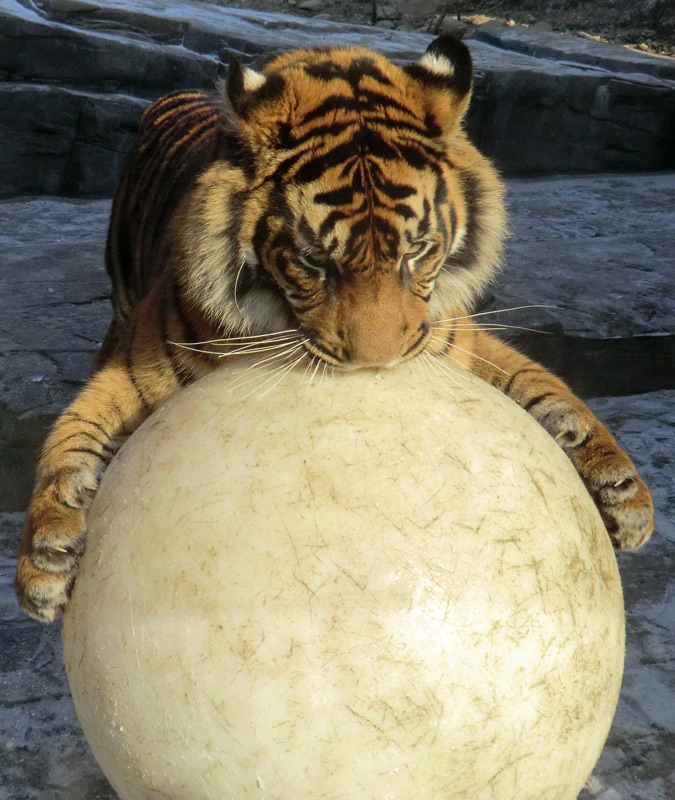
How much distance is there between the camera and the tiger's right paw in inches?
73.1

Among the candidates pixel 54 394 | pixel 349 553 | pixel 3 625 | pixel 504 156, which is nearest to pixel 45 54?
pixel 504 156

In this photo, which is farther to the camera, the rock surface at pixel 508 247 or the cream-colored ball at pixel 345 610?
the rock surface at pixel 508 247

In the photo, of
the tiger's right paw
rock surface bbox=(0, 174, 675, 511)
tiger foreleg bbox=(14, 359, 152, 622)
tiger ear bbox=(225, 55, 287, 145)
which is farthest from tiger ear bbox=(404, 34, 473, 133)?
rock surface bbox=(0, 174, 675, 511)

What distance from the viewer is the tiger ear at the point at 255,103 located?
1.88 meters

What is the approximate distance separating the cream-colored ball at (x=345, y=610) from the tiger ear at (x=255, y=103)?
516 millimetres

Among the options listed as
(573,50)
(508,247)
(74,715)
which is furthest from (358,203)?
(573,50)

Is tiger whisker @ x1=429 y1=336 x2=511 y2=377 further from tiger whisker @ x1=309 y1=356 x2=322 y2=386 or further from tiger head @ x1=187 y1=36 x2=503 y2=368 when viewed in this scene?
tiger whisker @ x1=309 y1=356 x2=322 y2=386

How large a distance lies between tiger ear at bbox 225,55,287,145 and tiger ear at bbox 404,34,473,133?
30 centimetres

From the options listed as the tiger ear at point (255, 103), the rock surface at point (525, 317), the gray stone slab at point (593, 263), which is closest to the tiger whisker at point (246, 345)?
the tiger ear at point (255, 103)

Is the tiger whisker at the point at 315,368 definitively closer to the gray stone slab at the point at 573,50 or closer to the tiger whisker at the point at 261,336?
the tiger whisker at the point at 261,336

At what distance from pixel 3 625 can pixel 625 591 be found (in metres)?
1.80

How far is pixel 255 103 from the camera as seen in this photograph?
1.91m

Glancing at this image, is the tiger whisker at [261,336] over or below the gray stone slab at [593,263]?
over

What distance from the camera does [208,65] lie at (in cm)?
695
